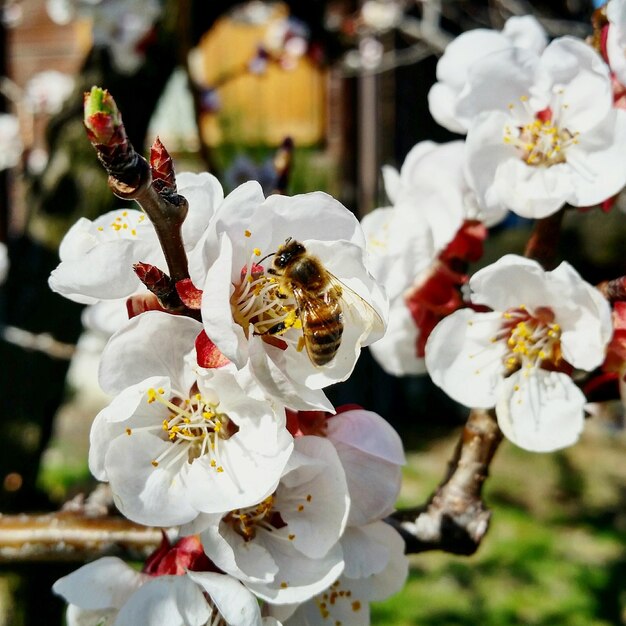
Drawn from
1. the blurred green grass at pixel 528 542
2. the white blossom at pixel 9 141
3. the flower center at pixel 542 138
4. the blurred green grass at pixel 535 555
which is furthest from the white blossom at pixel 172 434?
the white blossom at pixel 9 141

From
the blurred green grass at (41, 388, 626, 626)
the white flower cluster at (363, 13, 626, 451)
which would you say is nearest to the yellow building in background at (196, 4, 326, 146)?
the blurred green grass at (41, 388, 626, 626)

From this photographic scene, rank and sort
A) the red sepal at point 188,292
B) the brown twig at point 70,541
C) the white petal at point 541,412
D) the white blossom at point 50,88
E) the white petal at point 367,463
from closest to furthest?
1. the red sepal at point 188,292
2. the white petal at point 367,463
3. the white petal at point 541,412
4. the brown twig at point 70,541
5. the white blossom at point 50,88

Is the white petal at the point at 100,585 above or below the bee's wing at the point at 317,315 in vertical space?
below

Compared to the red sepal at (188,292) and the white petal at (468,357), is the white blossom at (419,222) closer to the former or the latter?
the white petal at (468,357)

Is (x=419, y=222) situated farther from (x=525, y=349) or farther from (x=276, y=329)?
(x=276, y=329)

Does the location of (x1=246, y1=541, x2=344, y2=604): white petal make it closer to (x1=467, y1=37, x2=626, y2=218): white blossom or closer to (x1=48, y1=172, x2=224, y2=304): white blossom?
(x1=48, y1=172, x2=224, y2=304): white blossom

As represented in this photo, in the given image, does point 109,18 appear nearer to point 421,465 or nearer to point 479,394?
point 479,394

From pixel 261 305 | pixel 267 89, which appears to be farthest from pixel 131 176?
pixel 267 89
